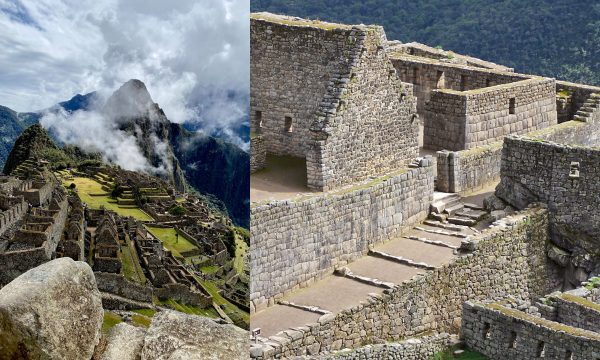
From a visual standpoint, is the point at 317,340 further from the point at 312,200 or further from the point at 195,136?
the point at 195,136

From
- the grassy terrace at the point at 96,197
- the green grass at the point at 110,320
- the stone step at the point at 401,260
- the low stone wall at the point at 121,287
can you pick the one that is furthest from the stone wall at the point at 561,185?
the green grass at the point at 110,320

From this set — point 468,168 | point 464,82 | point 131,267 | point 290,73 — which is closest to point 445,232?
point 468,168

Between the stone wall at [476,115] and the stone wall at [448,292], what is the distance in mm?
2025

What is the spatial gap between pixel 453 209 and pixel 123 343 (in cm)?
1044

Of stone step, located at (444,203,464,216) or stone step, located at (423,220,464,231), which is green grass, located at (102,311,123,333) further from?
stone step, located at (444,203,464,216)

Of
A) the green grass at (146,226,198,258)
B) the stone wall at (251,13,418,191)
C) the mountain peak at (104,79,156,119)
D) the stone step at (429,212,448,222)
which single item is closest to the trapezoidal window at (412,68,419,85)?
the stone step at (429,212,448,222)

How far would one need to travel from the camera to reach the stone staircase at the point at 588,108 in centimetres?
1896

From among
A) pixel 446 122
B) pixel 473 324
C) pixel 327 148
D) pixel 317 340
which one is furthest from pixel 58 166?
pixel 446 122

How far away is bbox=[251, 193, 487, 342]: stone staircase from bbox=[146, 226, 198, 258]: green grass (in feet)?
14.1

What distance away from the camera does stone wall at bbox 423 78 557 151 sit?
56.6 feet

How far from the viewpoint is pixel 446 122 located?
1738 centimetres

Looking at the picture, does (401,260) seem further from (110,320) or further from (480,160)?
(110,320)

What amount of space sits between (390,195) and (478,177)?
2931 mm

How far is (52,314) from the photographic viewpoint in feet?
17.0
